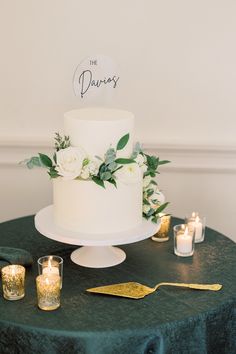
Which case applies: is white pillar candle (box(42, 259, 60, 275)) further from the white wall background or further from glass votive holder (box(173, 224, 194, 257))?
the white wall background

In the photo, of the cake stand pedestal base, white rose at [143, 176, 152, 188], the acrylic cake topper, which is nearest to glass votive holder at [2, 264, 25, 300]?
the cake stand pedestal base

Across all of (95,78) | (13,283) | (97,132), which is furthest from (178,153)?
(13,283)

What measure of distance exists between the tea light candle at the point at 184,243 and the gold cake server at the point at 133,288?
0.72ft

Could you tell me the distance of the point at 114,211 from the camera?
68.5 inches

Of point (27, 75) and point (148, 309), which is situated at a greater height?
point (27, 75)

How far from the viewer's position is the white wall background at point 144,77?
2475 millimetres

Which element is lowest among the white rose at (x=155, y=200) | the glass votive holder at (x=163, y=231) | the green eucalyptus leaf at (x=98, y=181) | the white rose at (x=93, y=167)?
the glass votive holder at (x=163, y=231)

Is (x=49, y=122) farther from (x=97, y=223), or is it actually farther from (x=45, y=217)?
(x=97, y=223)

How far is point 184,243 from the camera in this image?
1.90m

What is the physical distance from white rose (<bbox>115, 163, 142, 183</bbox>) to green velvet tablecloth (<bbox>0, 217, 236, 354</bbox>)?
29 centimetres

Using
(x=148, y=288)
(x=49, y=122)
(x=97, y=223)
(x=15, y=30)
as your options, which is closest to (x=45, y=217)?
(x=97, y=223)

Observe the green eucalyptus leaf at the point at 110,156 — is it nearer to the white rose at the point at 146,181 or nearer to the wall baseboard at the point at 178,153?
the white rose at the point at 146,181

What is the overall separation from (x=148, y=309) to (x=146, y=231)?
10.9 inches

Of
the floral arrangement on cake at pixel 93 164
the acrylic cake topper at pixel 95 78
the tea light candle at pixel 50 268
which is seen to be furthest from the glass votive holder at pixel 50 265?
the acrylic cake topper at pixel 95 78
